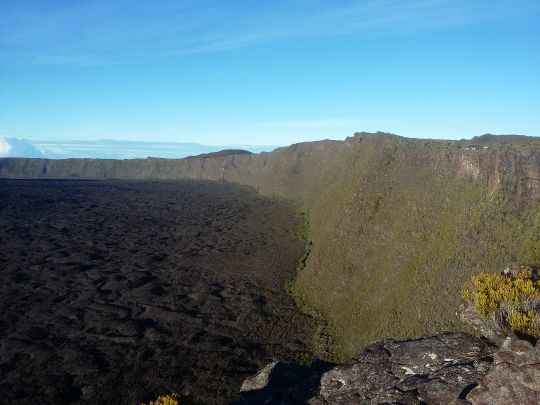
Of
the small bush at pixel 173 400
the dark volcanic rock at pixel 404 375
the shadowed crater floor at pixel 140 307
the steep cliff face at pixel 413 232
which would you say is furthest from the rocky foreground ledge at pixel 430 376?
the shadowed crater floor at pixel 140 307

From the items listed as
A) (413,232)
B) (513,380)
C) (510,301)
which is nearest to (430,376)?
(513,380)

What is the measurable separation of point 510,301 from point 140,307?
22.2 metres

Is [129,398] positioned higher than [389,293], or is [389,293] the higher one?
[389,293]

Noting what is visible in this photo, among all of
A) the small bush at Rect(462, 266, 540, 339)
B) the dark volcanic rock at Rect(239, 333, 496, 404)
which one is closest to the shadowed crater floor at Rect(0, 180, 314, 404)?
the dark volcanic rock at Rect(239, 333, 496, 404)

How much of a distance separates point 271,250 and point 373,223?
510 inches

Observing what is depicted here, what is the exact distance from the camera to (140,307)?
88.1ft

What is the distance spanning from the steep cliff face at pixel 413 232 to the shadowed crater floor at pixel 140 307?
3.10m

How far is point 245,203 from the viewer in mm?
70875

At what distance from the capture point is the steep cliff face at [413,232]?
703 inches

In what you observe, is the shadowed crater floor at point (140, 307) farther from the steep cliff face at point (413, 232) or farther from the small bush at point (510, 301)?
the small bush at point (510, 301)

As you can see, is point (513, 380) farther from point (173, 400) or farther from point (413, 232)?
point (413, 232)

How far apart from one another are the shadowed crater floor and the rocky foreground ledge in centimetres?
Answer: 854

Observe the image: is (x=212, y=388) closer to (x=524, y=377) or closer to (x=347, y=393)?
(x=347, y=393)

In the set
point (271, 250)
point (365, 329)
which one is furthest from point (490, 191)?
point (271, 250)
